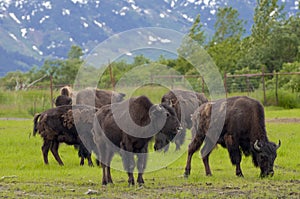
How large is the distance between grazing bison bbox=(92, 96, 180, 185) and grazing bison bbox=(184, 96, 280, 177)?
1.55 meters

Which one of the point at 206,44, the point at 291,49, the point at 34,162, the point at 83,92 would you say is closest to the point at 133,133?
the point at 34,162

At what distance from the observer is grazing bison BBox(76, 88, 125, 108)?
57.9 ft

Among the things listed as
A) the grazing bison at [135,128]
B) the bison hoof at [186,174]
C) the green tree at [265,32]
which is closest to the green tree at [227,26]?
the green tree at [265,32]

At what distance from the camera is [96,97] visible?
18.1m

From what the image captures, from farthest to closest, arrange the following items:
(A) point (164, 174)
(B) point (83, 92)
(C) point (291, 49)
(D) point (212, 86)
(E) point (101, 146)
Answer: (C) point (291, 49), (D) point (212, 86), (B) point (83, 92), (A) point (164, 174), (E) point (101, 146)

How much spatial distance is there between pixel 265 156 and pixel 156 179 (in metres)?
2.11

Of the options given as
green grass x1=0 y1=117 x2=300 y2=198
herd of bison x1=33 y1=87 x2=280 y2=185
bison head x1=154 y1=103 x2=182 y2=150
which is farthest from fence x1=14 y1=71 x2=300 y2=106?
bison head x1=154 y1=103 x2=182 y2=150

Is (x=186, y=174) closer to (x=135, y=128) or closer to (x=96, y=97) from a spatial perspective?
(x=135, y=128)

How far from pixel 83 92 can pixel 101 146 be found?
22.7 feet

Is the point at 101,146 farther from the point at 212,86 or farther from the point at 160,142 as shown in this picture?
A: the point at 212,86

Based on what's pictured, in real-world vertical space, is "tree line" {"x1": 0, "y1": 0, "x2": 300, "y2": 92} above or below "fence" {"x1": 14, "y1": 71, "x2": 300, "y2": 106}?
above

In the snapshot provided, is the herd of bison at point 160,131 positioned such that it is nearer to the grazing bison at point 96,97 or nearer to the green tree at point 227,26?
the grazing bison at point 96,97

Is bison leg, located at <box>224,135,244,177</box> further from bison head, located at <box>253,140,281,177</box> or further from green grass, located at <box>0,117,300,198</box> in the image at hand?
bison head, located at <box>253,140,281,177</box>

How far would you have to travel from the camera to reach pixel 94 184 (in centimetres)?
1111
